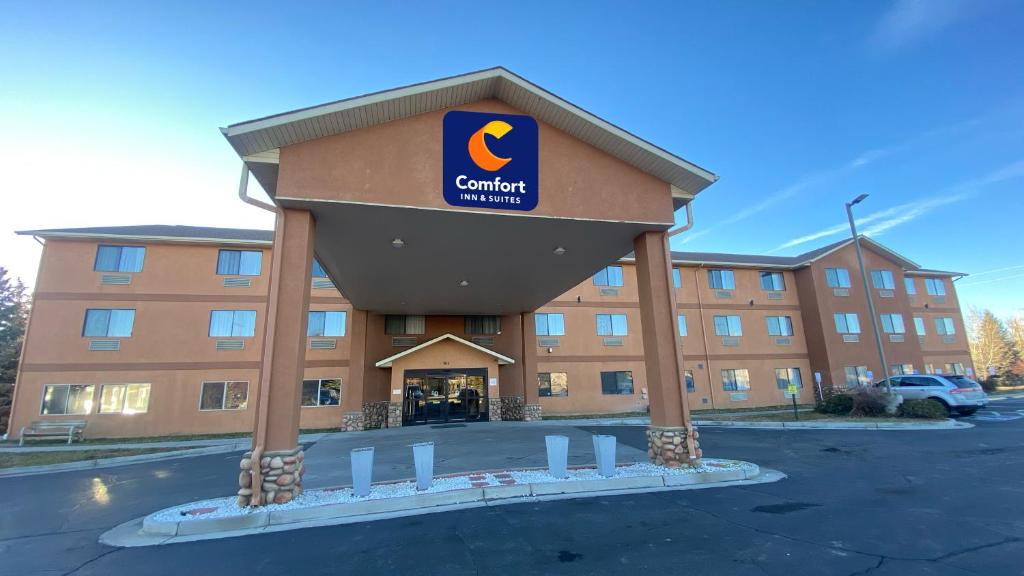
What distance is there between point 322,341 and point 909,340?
33.9m

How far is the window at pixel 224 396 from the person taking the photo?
1877 cm

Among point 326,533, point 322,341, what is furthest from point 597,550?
point 322,341

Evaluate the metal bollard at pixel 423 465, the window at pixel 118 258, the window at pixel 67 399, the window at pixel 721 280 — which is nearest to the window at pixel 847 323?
the window at pixel 721 280

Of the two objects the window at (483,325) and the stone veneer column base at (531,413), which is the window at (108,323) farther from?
the stone veneer column base at (531,413)

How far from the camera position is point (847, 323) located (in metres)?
25.3

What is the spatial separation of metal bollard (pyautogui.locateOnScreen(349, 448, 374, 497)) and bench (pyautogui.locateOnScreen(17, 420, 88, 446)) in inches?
681

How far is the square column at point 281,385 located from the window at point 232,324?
48.4 ft

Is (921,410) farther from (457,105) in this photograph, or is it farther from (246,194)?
(246,194)

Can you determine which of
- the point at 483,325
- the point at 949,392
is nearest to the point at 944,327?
the point at 949,392

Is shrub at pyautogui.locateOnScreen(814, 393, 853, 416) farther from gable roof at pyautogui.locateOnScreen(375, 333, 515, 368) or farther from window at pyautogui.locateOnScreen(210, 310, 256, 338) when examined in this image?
window at pyautogui.locateOnScreen(210, 310, 256, 338)

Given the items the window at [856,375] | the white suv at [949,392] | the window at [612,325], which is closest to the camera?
the white suv at [949,392]

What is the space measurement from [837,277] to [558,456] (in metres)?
26.3

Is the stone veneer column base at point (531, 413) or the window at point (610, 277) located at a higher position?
the window at point (610, 277)

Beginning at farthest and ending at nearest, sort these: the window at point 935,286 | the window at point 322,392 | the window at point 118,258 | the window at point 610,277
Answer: the window at point 935,286 → the window at point 610,277 → the window at point 322,392 → the window at point 118,258
